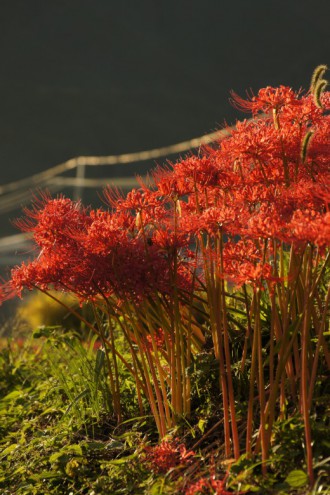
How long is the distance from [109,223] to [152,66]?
45.2ft

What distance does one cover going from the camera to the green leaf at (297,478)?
8.56 feet

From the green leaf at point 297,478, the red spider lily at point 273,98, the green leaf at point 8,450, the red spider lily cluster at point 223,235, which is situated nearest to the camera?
the green leaf at point 297,478

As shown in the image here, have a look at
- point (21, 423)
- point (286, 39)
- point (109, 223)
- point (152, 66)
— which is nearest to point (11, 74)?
point (152, 66)

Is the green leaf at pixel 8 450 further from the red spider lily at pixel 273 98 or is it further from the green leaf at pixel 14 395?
the red spider lily at pixel 273 98

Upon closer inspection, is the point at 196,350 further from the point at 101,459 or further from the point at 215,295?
the point at 215,295

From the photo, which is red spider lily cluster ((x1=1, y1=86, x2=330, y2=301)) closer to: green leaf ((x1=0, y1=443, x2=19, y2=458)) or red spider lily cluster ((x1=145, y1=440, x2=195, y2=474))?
red spider lily cluster ((x1=145, y1=440, x2=195, y2=474))

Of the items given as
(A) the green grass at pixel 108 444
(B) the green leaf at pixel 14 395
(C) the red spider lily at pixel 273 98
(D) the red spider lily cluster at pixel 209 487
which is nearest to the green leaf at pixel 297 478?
(A) the green grass at pixel 108 444

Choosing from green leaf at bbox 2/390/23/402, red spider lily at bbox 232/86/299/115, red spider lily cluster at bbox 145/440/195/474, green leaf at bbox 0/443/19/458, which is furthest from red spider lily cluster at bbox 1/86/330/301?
green leaf at bbox 2/390/23/402

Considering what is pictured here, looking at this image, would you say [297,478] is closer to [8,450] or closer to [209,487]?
[209,487]

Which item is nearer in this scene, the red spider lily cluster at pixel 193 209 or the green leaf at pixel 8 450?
the red spider lily cluster at pixel 193 209

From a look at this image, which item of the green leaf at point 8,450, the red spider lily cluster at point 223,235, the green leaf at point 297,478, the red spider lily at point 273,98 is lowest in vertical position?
the green leaf at point 297,478

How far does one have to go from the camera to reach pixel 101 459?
11.8 ft

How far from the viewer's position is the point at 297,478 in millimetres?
2619

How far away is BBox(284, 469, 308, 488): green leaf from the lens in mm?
2609
